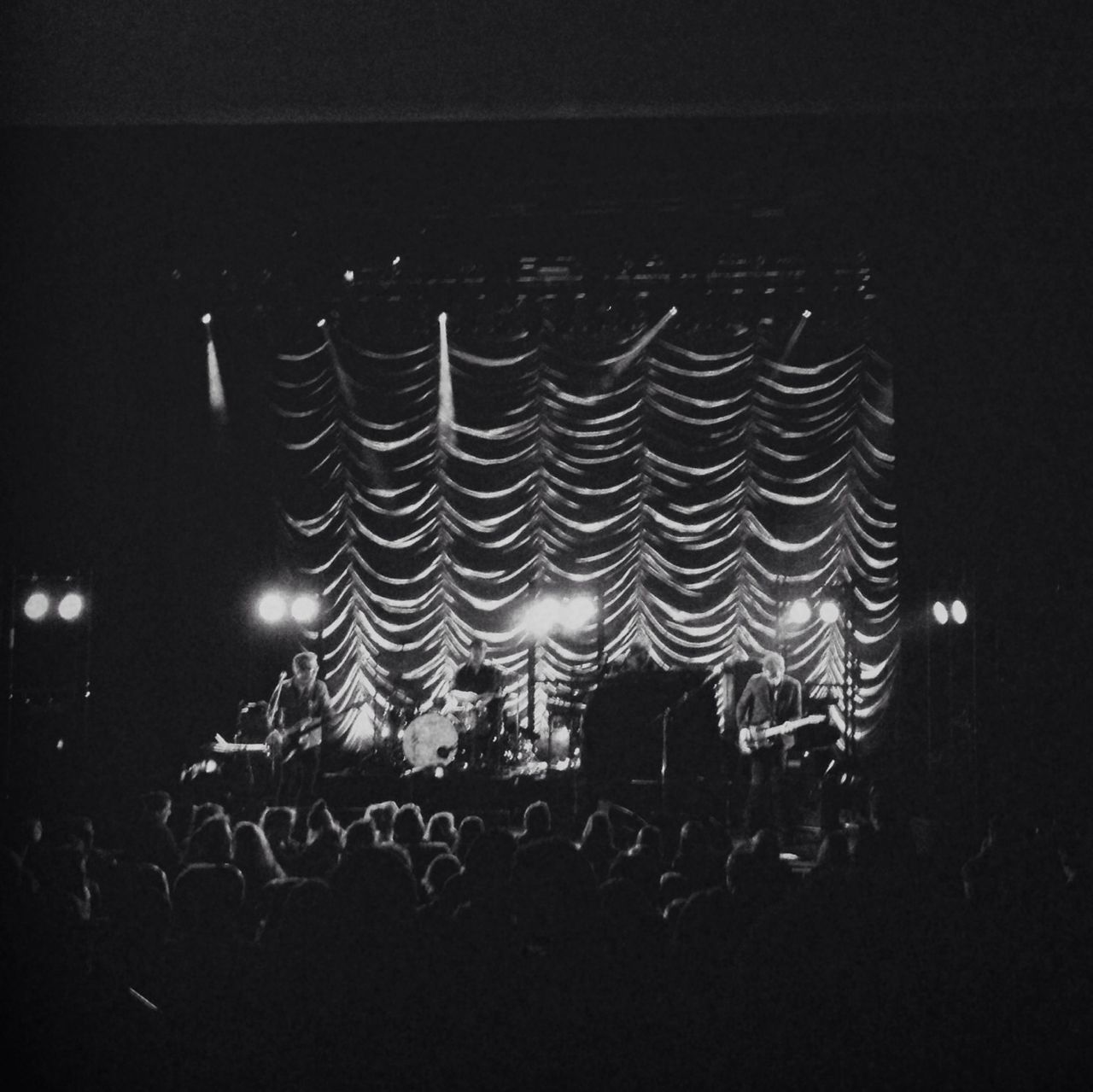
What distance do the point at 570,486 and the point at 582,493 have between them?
14cm

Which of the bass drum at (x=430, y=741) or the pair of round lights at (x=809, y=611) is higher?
the pair of round lights at (x=809, y=611)

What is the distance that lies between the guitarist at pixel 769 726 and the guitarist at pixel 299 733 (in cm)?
321

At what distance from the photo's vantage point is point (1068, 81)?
5211 mm

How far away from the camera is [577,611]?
11.4m

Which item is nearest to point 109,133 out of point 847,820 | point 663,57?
point 663,57

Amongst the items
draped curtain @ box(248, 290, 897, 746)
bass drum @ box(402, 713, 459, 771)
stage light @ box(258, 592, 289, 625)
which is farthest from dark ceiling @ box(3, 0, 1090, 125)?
stage light @ box(258, 592, 289, 625)

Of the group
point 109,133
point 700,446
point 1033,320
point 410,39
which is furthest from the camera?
point 700,446

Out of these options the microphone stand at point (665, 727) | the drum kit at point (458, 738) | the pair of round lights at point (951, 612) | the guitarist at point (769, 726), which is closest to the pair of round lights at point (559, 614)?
the drum kit at point (458, 738)

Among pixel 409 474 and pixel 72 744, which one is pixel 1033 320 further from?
pixel 72 744

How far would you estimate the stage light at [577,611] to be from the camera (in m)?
11.4

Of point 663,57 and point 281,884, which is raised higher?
point 663,57

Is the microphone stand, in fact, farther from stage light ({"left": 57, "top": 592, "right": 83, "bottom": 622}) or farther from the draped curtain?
stage light ({"left": 57, "top": 592, "right": 83, "bottom": 622})

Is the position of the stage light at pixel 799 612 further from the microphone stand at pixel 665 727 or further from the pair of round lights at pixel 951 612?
the pair of round lights at pixel 951 612

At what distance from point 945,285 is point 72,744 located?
659 cm
